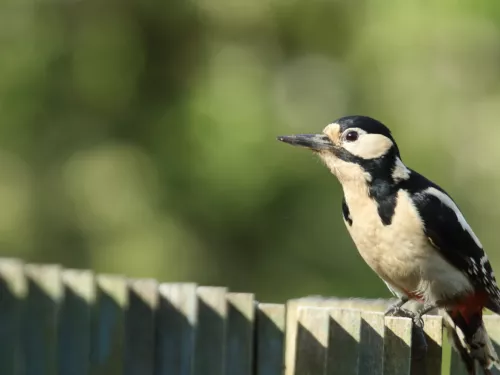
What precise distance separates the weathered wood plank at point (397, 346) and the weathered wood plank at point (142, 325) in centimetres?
83

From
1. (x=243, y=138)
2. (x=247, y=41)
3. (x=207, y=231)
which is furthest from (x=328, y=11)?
(x=207, y=231)

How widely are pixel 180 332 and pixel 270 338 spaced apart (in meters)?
0.32

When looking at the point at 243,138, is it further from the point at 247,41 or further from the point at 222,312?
the point at 222,312

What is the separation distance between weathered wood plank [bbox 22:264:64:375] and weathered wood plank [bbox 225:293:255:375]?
669 millimetres

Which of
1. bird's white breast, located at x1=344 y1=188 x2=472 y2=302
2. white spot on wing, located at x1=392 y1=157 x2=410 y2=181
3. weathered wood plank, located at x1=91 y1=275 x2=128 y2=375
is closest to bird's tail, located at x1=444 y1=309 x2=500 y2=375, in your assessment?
bird's white breast, located at x1=344 y1=188 x2=472 y2=302

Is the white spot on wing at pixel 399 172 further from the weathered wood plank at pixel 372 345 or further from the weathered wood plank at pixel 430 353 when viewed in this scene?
the weathered wood plank at pixel 372 345

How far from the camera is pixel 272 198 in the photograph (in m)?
7.38

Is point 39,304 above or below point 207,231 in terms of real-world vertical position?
above

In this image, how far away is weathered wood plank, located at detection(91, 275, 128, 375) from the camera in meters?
3.49

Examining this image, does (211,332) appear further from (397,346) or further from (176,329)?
(397,346)

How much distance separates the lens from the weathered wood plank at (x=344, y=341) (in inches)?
121

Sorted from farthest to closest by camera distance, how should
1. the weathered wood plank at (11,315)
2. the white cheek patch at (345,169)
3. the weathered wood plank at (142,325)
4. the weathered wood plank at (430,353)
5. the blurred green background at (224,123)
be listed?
the blurred green background at (224,123) → the white cheek patch at (345,169) → the weathered wood plank at (11,315) → the weathered wood plank at (142,325) → the weathered wood plank at (430,353)

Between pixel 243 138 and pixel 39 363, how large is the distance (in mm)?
3646

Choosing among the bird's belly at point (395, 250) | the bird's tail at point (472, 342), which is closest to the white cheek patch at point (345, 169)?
the bird's belly at point (395, 250)
